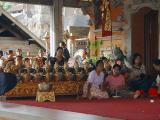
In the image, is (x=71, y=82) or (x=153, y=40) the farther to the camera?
→ (x=153, y=40)

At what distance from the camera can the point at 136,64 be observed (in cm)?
1080

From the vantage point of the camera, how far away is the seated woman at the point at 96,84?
1005 centimetres

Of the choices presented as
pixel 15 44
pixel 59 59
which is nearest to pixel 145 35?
pixel 59 59

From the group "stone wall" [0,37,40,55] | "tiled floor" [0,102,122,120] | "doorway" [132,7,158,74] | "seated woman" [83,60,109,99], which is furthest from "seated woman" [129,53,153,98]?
"stone wall" [0,37,40,55]

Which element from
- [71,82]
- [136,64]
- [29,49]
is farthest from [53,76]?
[29,49]

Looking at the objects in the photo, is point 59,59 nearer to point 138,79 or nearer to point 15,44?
point 138,79

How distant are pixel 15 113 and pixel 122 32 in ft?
24.4

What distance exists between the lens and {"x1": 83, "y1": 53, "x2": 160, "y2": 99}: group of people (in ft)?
33.2

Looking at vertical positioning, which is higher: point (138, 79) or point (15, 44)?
point (15, 44)

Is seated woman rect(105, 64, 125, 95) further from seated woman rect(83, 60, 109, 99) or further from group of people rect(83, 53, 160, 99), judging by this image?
seated woman rect(83, 60, 109, 99)

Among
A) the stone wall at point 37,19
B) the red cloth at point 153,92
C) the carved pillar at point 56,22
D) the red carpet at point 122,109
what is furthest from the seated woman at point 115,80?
the stone wall at point 37,19

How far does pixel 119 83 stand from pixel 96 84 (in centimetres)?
61

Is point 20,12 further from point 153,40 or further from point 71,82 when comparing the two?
point 71,82

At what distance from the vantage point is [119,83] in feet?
34.0
